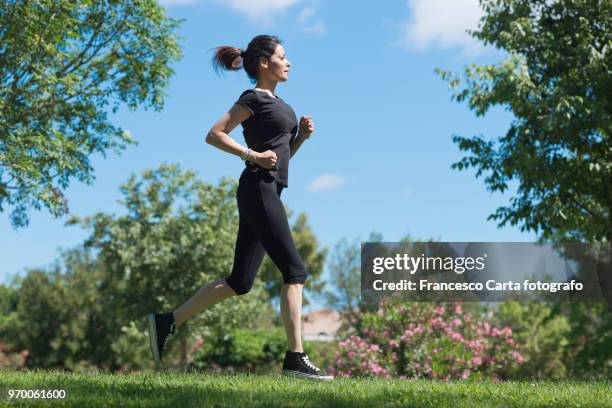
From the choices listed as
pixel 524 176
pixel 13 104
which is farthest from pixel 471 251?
pixel 13 104

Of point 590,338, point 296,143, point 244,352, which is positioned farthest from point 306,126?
point 244,352

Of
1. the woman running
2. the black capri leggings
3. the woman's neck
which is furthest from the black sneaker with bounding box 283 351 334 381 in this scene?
the woman's neck

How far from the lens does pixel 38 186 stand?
56.1 ft

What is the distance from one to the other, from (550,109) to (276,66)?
1344cm

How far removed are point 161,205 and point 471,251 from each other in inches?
668

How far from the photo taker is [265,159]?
597cm

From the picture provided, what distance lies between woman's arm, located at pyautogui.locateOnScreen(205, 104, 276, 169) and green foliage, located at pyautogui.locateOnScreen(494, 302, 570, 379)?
32.4 metres

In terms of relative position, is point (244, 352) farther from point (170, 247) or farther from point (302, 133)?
point (302, 133)

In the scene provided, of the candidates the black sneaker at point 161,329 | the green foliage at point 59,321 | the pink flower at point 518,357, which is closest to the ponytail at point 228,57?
the black sneaker at point 161,329

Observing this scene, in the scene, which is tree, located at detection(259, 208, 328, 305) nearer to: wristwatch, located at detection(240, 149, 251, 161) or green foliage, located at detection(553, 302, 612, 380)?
green foliage, located at detection(553, 302, 612, 380)

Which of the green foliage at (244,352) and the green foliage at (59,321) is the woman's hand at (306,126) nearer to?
the green foliage at (244,352)

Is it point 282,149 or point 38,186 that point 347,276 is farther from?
point 282,149

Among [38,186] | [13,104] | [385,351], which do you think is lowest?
[385,351]

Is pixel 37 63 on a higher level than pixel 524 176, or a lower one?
higher
